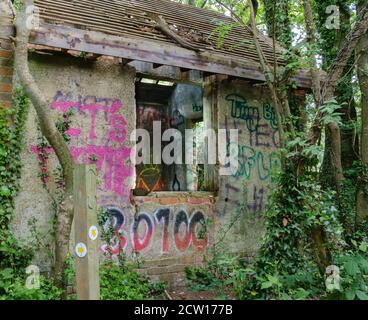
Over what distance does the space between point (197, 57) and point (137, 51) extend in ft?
3.15

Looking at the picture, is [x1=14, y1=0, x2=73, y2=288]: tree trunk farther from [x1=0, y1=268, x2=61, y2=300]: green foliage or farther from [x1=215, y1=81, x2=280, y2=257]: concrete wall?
[x1=215, y1=81, x2=280, y2=257]: concrete wall

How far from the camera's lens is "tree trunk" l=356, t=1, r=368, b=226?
18.7ft

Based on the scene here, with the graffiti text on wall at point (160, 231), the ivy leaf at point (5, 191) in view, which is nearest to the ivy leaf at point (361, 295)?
the graffiti text on wall at point (160, 231)

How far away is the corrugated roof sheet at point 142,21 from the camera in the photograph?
5.62 m

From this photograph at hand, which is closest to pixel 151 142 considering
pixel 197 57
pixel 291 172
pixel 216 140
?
pixel 216 140

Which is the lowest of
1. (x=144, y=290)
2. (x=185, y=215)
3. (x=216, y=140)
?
(x=144, y=290)

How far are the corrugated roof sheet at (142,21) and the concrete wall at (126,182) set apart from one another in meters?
0.57

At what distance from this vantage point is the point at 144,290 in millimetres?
5180

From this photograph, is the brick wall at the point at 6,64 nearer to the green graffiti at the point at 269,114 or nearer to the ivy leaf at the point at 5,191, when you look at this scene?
the ivy leaf at the point at 5,191

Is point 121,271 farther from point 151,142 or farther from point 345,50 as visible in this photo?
point 151,142

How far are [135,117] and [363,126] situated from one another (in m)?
3.31

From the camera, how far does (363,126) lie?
19.2 feet
